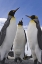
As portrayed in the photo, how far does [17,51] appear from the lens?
8.90 metres

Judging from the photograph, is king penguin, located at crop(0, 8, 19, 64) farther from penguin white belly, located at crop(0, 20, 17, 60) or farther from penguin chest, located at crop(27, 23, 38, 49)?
penguin chest, located at crop(27, 23, 38, 49)

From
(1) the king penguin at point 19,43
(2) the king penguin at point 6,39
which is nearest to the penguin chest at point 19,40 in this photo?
(1) the king penguin at point 19,43

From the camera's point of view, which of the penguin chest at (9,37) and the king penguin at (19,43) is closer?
the penguin chest at (9,37)

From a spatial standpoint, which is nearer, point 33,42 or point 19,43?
point 33,42

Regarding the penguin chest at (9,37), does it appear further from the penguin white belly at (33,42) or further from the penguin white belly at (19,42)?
the penguin white belly at (19,42)

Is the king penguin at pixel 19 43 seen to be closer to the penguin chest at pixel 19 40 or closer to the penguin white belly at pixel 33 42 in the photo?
the penguin chest at pixel 19 40

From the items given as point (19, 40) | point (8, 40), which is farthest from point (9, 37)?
point (19, 40)

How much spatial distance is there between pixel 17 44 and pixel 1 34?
40.2 inches

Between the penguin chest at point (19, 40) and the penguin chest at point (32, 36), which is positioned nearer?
the penguin chest at point (32, 36)

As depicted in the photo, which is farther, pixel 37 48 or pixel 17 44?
pixel 17 44

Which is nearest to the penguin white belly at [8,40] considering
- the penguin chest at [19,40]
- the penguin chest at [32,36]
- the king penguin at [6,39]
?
the king penguin at [6,39]

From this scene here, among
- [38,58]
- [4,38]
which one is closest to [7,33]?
[4,38]

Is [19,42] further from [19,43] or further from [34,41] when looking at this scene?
[34,41]

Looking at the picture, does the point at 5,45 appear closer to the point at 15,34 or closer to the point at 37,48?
the point at 15,34
